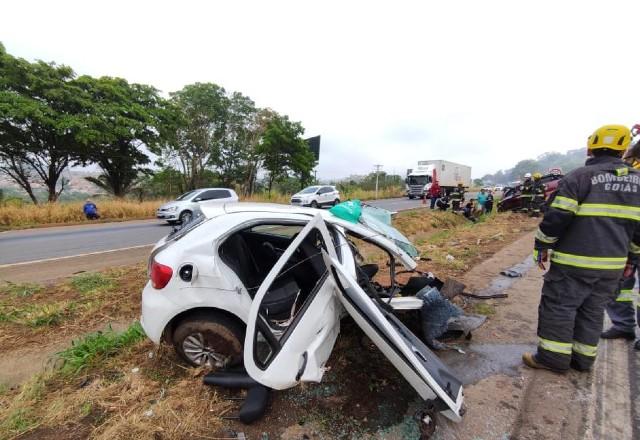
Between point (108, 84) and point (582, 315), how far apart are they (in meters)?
21.6

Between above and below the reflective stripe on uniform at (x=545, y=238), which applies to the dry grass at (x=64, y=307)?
below

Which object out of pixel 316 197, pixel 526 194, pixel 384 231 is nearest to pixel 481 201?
pixel 526 194

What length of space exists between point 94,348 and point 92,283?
2414mm

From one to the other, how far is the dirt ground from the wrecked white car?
1.13ft

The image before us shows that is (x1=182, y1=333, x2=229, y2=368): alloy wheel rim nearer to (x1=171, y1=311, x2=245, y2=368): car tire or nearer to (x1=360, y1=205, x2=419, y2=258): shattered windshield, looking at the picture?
(x1=171, y1=311, x2=245, y2=368): car tire

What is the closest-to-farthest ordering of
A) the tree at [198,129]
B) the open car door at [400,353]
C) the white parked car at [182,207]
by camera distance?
the open car door at [400,353] → the white parked car at [182,207] → the tree at [198,129]

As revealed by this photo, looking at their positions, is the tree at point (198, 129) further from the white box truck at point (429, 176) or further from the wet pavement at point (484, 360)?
the wet pavement at point (484, 360)

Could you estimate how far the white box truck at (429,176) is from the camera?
2670 cm

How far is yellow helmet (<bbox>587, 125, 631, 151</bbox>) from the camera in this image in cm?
232

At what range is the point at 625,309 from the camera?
9.87 feet

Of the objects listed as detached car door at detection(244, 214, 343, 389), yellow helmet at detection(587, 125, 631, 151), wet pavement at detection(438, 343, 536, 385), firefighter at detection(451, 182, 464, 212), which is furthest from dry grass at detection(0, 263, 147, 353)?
firefighter at detection(451, 182, 464, 212)

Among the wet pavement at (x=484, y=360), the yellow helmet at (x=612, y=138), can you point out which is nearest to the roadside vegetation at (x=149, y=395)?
the wet pavement at (x=484, y=360)

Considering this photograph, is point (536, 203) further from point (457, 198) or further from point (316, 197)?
point (316, 197)

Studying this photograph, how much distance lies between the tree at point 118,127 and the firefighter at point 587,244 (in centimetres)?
1862
